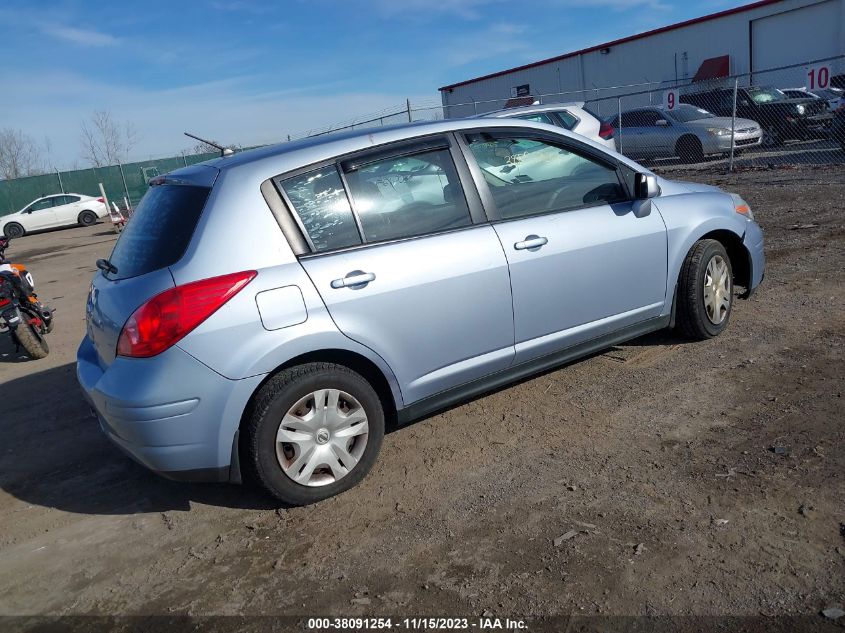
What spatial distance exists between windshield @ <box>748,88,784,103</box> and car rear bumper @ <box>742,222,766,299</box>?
1697cm

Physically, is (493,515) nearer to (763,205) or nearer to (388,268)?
(388,268)

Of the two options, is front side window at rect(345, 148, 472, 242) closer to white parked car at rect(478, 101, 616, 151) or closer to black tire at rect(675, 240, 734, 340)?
black tire at rect(675, 240, 734, 340)

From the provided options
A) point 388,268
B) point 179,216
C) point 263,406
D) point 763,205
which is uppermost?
point 179,216

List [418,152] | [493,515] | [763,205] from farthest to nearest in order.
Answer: [763,205]
[418,152]
[493,515]

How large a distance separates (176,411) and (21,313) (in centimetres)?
468

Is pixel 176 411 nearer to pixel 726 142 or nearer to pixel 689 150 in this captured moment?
pixel 726 142

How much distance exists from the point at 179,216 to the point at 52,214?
25.8m

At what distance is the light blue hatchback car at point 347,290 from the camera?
321 centimetres

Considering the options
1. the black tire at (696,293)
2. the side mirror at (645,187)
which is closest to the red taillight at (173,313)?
the side mirror at (645,187)

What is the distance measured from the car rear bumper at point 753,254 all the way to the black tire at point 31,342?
6.37m

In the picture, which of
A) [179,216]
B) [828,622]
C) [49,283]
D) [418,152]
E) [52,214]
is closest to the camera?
[828,622]

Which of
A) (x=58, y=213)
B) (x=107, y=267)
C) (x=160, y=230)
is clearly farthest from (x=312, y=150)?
(x=58, y=213)

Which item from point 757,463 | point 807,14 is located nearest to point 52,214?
point 757,463

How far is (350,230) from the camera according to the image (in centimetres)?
359
